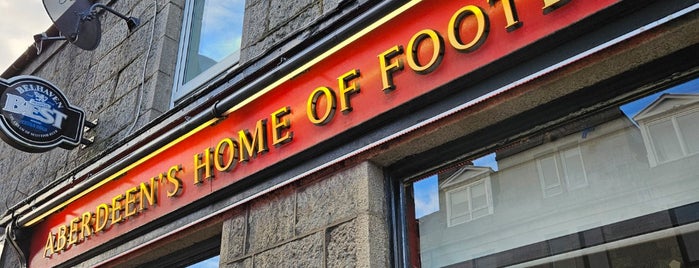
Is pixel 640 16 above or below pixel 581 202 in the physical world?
above

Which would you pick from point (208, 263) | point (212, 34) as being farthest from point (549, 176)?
point (212, 34)

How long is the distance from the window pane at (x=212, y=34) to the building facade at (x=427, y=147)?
1.90 feet

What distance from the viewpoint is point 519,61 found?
224 centimetres

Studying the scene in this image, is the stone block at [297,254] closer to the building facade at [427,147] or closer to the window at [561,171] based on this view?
the building facade at [427,147]

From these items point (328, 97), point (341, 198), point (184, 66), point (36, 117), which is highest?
point (184, 66)

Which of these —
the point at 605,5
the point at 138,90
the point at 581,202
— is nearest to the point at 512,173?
the point at 581,202

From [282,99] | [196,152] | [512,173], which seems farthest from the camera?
[196,152]

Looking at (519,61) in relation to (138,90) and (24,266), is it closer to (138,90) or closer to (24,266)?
(138,90)

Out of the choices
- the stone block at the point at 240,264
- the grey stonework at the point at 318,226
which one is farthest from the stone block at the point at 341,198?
the stone block at the point at 240,264

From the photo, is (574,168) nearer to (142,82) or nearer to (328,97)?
(328,97)

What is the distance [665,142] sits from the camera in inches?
81.9

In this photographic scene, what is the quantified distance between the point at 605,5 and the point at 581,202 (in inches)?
28.9

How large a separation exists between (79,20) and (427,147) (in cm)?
402

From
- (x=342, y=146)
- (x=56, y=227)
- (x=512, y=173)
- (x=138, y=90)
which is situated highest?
(x=138, y=90)
